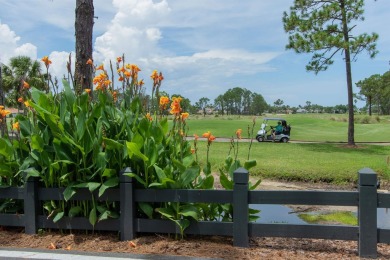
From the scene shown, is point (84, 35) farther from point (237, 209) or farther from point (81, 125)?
point (237, 209)

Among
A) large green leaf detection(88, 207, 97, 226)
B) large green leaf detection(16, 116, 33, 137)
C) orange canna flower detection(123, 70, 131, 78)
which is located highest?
orange canna flower detection(123, 70, 131, 78)

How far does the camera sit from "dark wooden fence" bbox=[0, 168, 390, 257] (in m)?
3.71

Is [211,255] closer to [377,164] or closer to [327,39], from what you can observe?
[377,164]

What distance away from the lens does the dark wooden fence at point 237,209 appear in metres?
3.71

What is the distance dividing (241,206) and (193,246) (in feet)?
2.05

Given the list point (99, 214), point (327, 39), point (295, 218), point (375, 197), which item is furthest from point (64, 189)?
point (327, 39)

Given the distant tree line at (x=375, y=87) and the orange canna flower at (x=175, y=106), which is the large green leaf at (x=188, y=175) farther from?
the distant tree line at (x=375, y=87)

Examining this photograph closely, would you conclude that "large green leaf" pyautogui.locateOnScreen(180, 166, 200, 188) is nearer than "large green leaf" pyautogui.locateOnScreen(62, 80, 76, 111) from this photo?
Yes

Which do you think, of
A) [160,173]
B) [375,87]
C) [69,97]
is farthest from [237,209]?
[375,87]

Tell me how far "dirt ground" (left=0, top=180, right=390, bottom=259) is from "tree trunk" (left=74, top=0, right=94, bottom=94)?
2.43 meters

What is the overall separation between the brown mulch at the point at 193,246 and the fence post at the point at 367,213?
5.4 inches

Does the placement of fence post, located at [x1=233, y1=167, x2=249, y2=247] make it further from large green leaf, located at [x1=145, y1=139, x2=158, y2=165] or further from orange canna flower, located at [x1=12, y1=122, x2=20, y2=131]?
orange canna flower, located at [x1=12, y1=122, x2=20, y2=131]

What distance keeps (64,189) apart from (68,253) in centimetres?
74

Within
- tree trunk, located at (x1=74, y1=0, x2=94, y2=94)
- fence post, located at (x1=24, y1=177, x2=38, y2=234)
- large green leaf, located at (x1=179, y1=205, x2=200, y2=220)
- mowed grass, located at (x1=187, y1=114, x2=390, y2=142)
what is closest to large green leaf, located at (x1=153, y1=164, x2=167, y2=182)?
large green leaf, located at (x1=179, y1=205, x2=200, y2=220)
